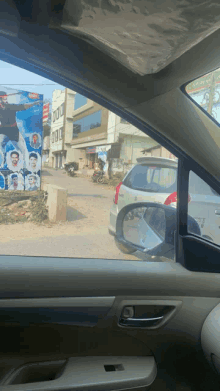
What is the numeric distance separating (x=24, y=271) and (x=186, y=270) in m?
0.92

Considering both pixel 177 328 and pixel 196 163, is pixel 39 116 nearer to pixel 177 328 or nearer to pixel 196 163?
pixel 196 163

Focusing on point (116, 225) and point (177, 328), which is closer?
point (177, 328)

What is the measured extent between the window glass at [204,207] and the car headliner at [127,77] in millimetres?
123

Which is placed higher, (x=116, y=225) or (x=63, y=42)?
(x=63, y=42)

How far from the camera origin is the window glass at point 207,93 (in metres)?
1.65

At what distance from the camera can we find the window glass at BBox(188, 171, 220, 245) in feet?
5.92

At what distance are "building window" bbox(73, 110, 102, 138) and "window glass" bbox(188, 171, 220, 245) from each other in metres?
0.61

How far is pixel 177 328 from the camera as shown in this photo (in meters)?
1.80

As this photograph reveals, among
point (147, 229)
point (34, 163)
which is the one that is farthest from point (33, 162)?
point (147, 229)

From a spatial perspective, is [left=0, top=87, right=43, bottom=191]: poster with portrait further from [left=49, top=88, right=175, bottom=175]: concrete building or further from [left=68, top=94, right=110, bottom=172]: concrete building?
[left=68, top=94, right=110, bottom=172]: concrete building

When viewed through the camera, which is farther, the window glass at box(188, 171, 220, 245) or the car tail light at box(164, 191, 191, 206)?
the car tail light at box(164, 191, 191, 206)

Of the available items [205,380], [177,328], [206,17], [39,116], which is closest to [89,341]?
[177,328]

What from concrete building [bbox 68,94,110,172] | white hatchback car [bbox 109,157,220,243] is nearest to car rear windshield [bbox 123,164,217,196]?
white hatchback car [bbox 109,157,220,243]

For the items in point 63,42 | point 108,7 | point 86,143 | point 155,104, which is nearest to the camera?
point 108,7
